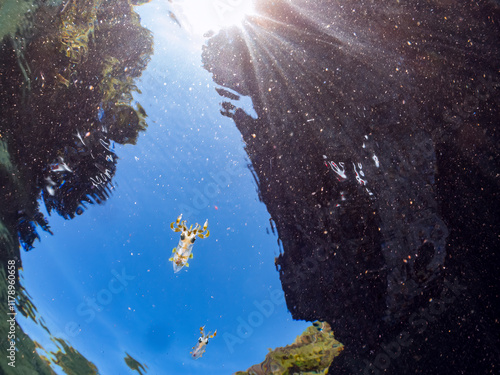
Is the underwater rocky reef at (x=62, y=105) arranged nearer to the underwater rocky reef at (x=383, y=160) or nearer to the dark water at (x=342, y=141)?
the dark water at (x=342, y=141)

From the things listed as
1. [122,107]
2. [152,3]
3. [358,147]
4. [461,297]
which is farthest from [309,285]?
[152,3]

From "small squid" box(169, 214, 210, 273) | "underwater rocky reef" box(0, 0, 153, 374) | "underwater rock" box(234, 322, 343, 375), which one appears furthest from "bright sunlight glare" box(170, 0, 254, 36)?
"underwater rock" box(234, 322, 343, 375)

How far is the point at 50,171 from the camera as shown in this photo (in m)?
7.35

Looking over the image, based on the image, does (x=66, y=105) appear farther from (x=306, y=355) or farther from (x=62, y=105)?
(x=306, y=355)

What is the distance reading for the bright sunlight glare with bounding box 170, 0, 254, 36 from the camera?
551 centimetres

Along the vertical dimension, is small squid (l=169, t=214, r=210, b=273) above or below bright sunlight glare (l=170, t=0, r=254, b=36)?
below

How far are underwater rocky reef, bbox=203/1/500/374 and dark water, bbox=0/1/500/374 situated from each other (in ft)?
0.10

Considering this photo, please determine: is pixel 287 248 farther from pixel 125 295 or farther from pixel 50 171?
pixel 50 171

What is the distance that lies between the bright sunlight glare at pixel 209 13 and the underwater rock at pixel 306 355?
9.19 metres

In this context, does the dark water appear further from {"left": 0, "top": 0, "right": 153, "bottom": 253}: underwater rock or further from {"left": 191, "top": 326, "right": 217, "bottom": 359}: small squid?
{"left": 191, "top": 326, "right": 217, "bottom": 359}: small squid

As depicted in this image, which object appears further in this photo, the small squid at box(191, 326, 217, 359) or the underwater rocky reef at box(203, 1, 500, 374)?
the small squid at box(191, 326, 217, 359)

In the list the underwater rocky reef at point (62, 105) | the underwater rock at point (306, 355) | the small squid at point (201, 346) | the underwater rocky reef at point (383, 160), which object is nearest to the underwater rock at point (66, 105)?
the underwater rocky reef at point (62, 105)

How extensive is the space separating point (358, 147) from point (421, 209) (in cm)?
216

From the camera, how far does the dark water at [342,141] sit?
498 centimetres
